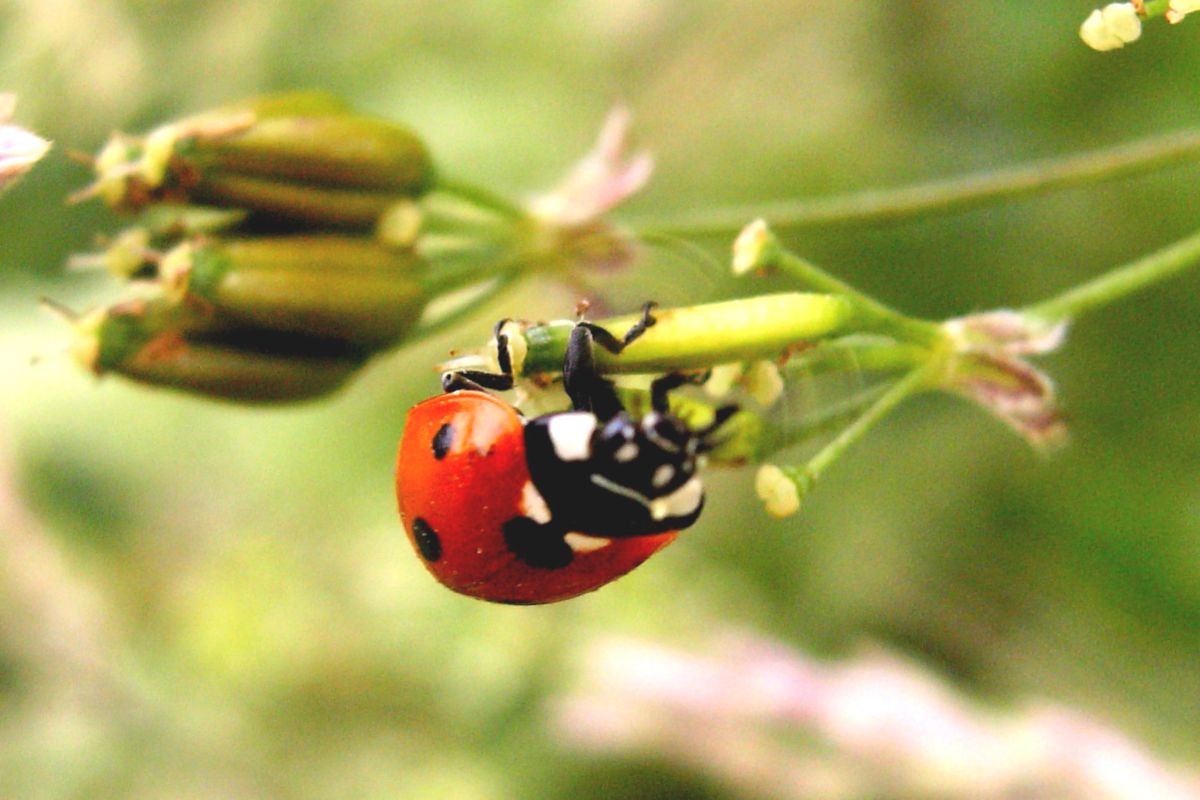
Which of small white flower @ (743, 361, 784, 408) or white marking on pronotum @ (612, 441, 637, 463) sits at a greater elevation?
small white flower @ (743, 361, 784, 408)

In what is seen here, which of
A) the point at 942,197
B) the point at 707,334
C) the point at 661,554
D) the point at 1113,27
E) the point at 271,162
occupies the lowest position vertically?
the point at 707,334

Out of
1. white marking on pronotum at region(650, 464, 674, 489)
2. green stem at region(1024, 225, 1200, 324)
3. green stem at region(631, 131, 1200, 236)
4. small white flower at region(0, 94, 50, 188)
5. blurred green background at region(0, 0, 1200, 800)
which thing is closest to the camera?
small white flower at region(0, 94, 50, 188)

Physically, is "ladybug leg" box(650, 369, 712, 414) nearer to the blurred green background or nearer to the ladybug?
the ladybug

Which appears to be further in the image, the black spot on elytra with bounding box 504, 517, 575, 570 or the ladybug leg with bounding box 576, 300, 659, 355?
the black spot on elytra with bounding box 504, 517, 575, 570

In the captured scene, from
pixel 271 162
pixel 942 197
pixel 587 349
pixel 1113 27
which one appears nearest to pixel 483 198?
pixel 271 162

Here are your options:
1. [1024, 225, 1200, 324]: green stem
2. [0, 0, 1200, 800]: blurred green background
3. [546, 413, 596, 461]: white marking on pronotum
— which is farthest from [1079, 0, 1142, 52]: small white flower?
[0, 0, 1200, 800]: blurred green background

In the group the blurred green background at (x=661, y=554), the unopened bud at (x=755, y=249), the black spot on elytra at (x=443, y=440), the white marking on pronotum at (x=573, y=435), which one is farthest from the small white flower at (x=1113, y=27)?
the blurred green background at (x=661, y=554)

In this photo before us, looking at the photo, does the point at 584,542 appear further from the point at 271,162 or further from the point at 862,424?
the point at 271,162
